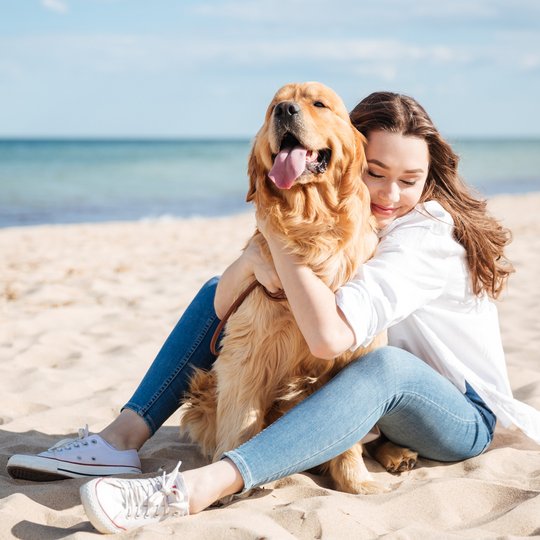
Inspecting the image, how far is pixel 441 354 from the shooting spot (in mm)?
2916

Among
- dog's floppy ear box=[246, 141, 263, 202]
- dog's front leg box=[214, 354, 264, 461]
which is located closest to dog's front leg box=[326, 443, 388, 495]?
dog's front leg box=[214, 354, 264, 461]

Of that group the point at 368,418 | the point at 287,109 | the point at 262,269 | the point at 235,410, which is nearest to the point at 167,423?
the point at 235,410

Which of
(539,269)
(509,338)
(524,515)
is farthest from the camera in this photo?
(539,269)

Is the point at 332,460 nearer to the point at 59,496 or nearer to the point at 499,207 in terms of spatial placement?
the point at 59,496

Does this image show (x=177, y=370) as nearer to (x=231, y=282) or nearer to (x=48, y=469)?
(x=231, y=282)

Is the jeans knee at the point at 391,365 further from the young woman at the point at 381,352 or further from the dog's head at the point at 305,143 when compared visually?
the dog's head at the point at 305,143

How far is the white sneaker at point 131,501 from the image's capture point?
2.28m

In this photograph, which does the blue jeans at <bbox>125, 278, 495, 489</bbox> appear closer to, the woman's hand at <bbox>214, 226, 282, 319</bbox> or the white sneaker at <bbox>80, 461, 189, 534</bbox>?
the white sneaker at <bbox>80, 461, 189, 534</bbox>

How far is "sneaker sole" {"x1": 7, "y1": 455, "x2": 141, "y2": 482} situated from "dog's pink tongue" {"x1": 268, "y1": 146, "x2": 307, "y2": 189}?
1.31 m

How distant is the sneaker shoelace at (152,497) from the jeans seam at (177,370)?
0.75m

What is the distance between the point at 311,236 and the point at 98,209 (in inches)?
596

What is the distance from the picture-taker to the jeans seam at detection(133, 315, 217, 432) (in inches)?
125

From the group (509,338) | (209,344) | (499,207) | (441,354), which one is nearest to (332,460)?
(441,354)

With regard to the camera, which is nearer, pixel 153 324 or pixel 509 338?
pixel 509 338
